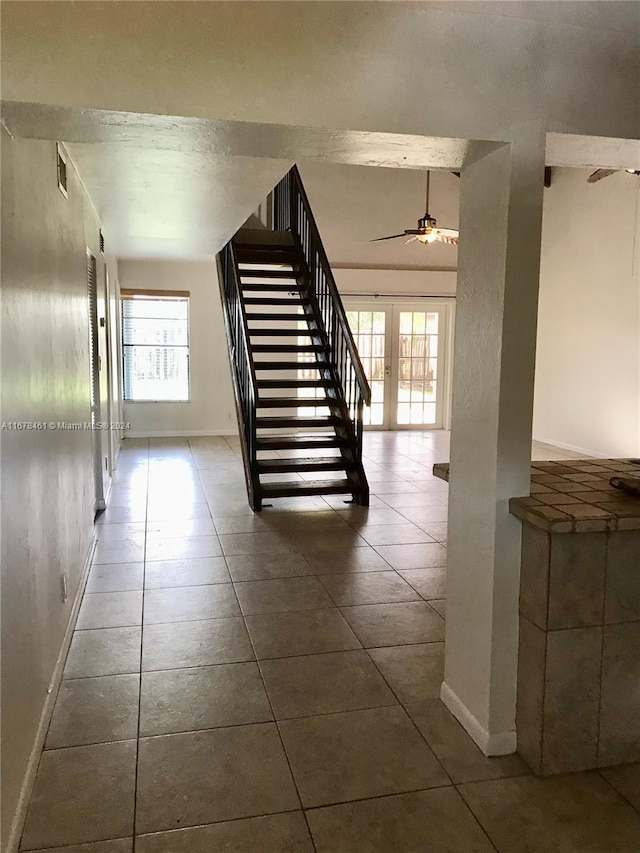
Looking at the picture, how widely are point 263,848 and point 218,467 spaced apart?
5.32 m

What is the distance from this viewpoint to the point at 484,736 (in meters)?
2.21

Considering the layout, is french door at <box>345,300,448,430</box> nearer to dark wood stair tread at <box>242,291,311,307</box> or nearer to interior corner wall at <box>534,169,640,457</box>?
interior corner wall at <box>534,169,640,457</box>

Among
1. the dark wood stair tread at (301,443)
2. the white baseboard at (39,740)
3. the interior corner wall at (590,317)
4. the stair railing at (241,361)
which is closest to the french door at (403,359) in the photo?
the interior corner wall at (590,317)

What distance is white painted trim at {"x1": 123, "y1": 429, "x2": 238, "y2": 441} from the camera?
8891 mm

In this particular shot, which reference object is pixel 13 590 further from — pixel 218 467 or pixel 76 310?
pixel 218 467

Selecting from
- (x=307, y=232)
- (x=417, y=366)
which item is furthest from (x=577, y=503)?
(x=417, y=366)

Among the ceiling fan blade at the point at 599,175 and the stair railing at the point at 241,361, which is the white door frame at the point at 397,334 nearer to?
the stair railing at the point at 241,361

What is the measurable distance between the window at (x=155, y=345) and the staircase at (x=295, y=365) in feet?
4.15

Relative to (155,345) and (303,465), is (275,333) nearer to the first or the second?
(303,465)

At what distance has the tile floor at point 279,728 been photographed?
6.09 ft

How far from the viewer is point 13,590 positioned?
1.80 meters

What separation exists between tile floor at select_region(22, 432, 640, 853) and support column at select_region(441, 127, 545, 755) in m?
0.26

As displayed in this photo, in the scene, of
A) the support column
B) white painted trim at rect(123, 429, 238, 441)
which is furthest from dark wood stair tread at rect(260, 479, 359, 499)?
white painted trim at rect(123, 429, 238, 441)

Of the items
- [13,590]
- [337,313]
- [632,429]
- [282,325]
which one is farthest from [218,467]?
[13,590]
